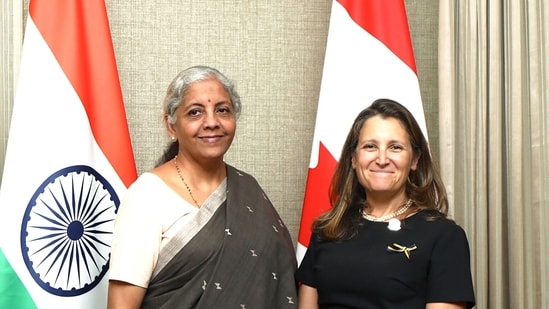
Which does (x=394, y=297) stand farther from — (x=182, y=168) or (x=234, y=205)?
(x=182, y=168)

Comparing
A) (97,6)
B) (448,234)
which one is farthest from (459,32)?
(97,6)

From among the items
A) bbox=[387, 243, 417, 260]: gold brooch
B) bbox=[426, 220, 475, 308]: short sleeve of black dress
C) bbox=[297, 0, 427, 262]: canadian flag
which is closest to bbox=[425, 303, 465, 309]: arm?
bbox=[426, 220, 475, 308]: short sleeve of black dress

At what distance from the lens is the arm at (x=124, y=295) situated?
2045mm

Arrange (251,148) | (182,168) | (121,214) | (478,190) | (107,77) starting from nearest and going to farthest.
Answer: (121,214)
(182,168)
(107,77)
(478,190)
(251,148)

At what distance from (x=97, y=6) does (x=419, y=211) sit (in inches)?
54.1

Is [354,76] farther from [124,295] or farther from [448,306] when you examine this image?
[124,295]

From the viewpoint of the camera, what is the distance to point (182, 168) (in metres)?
2.24

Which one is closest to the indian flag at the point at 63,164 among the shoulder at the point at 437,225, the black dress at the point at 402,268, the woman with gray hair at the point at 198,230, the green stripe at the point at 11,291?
the green stripe at the point at 11,291

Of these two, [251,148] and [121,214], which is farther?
[251,148]

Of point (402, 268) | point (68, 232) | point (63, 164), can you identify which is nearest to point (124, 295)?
point (68, 232)

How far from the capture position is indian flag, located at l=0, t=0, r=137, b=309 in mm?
2381

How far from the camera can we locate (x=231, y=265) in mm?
2115

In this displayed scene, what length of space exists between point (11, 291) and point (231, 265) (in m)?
0.80

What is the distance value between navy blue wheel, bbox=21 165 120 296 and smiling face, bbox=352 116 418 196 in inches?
38.1
